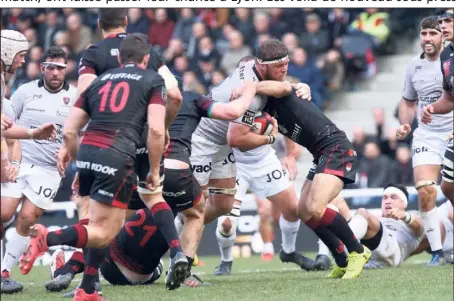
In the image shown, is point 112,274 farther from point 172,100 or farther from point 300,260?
point 300,260

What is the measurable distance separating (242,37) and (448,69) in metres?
9.27

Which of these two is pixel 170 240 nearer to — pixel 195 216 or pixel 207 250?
pixel 195 216

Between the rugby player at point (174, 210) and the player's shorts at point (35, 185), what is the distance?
1.07 metres

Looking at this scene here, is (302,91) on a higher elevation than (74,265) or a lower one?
higher

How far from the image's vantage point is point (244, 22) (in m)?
20.9

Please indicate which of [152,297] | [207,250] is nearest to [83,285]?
[152,297]

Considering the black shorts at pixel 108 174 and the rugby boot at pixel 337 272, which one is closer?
the black shorts at pixel 108 174

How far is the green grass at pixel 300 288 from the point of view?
8.62 metres

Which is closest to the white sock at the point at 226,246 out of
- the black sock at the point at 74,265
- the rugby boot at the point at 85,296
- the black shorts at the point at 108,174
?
the black sock at the point at 74,265

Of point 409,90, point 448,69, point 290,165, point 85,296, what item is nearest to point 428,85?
point 409,90

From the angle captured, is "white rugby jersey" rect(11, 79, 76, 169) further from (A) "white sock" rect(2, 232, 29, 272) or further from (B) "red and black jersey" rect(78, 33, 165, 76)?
(B) "red and black jersey" rect(78, 33, 165, 76)

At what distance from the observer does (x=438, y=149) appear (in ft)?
42.0

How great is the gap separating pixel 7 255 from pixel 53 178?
3.21 feet

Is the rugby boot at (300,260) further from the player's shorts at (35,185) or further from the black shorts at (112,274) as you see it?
the player's shorts at (35,185)
